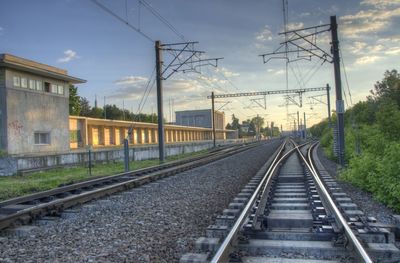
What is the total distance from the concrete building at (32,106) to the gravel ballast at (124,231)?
1816 cm

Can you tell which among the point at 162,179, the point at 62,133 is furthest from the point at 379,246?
the point at 62,133

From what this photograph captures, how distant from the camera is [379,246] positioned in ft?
17.1

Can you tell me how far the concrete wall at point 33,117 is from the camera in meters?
26.2

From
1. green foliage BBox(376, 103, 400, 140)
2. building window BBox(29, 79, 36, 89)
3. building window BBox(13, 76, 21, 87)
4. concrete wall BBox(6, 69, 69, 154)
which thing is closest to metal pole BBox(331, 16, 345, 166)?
green foliage BBox(376, 103, 400, 140)

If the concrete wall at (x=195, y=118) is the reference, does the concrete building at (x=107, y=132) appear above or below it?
below

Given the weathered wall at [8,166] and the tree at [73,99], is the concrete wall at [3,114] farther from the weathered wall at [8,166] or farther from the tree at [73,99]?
the tree at [73,99]

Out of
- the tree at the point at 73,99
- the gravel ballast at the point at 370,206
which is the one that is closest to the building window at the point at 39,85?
the gravel ballast at the point at 370,206

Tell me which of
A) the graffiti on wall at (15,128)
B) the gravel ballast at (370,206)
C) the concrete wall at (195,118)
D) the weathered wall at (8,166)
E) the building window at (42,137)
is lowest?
the gravel ballast at (370,206)

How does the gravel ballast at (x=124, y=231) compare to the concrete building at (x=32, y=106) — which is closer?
the gravel ballast at (x=124, y=231)

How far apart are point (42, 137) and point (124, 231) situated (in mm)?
25096

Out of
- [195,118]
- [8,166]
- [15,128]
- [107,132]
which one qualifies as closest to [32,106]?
[15,128]

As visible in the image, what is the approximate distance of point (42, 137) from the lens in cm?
2977

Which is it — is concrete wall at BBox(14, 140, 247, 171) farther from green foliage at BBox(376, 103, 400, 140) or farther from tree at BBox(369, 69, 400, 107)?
tree at BBox(369, 69, 400, 107)

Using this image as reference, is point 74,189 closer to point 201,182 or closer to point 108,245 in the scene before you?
point 201,182
